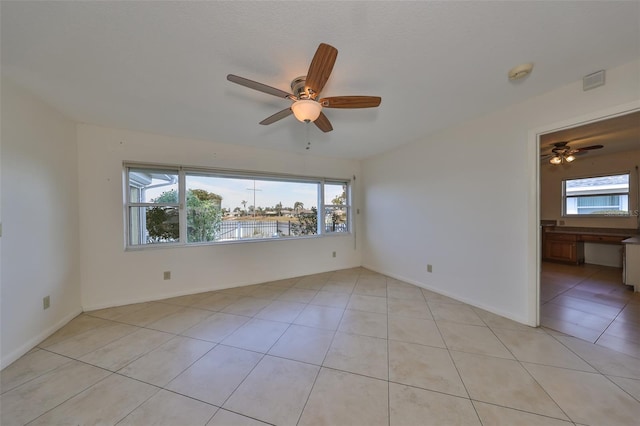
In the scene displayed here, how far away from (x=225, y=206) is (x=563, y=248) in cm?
709

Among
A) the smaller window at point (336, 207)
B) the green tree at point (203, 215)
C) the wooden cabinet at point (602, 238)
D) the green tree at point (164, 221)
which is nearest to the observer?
the green tree at point (164, 221)

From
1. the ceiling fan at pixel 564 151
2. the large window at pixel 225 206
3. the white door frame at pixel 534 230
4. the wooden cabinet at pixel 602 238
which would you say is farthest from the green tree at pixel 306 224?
the wooden cabinet at pixel 602 238

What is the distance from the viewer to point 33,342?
2084mm

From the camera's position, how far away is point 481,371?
67.2 inches

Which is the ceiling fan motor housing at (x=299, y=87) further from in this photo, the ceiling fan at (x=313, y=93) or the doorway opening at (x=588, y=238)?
→ the doorway opening at (x=588, y=238)

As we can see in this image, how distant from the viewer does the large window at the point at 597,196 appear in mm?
4551

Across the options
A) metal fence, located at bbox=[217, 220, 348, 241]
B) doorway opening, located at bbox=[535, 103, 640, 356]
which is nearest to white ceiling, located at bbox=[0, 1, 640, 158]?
doorway opening, located at bbox=[535, 103, 640, 356]

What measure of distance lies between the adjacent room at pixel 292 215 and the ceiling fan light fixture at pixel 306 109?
0.03m

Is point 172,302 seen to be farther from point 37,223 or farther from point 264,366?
point 264,366

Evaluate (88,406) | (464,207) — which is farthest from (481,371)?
(88,406)

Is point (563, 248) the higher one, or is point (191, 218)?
point (191, 218)

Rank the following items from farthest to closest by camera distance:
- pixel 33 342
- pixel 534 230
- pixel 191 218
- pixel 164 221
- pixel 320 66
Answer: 1. pixel 191 218
2. pixel 164 221
3. pixel 534 230
4. pixel 33 342
5. pixel 320 66

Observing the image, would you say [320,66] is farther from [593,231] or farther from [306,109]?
[593,231]

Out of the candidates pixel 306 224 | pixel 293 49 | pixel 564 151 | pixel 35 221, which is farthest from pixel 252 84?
pixel 564 151
